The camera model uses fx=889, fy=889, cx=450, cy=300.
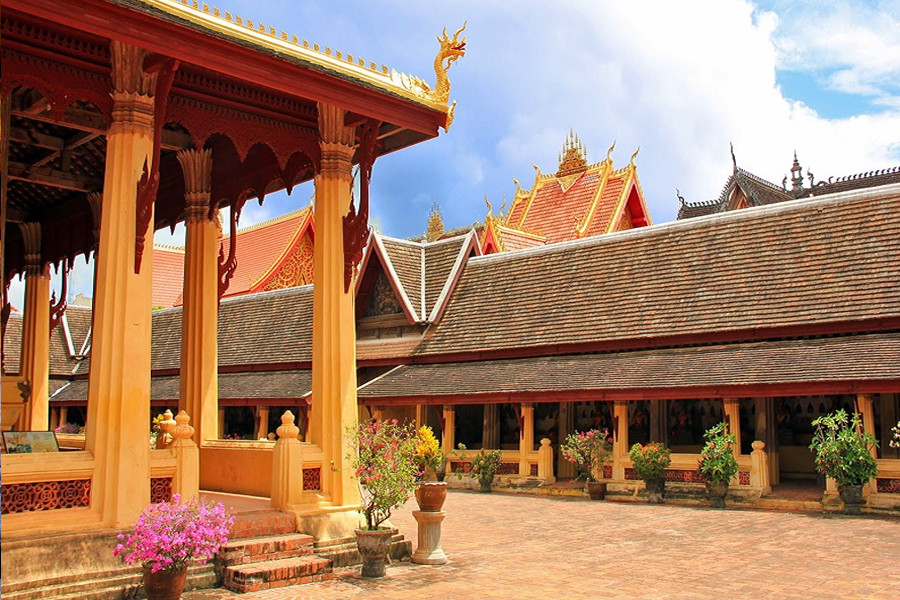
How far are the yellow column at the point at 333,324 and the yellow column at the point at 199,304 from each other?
1.93 meters

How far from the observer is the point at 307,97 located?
29.8 ft

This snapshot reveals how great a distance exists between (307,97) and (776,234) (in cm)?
1376

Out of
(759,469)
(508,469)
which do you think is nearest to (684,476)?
(759,469)

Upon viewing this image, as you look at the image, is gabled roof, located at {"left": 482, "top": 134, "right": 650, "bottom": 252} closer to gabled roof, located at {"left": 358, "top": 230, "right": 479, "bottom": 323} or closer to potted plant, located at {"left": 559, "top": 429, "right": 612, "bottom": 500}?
gabled roof, located at {"left": 358, "top": 230, "right": 479, "bottom": 323}

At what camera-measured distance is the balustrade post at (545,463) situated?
18781mm

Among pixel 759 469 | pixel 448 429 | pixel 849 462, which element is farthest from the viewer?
pixel 448 429

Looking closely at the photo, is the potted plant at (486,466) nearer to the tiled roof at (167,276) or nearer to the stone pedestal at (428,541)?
the stone pedestal at (428,541)

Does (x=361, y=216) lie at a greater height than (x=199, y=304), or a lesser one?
greater

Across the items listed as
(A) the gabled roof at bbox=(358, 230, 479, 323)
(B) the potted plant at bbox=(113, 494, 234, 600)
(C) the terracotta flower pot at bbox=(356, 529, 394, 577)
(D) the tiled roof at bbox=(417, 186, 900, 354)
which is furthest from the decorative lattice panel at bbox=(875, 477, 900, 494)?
(A) the gabled roof at bbox=(358, 230, 479, 323)

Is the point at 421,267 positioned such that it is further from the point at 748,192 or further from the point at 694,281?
the point at 748,192

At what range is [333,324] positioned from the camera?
9797 millimetres

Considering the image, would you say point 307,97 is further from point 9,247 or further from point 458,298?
point 458,298

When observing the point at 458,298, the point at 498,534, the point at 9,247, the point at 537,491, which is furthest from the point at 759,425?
the point at 9,247

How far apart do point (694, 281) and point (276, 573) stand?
1446 cm
